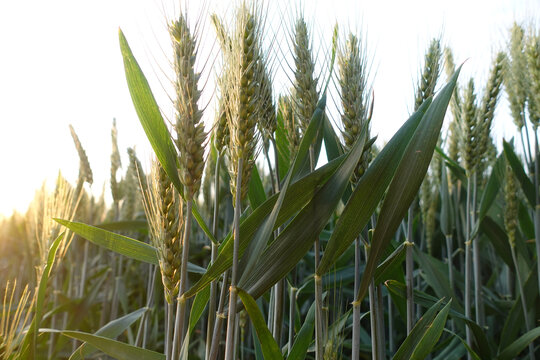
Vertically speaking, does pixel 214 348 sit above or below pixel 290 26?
below

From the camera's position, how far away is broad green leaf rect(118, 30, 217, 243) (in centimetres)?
95

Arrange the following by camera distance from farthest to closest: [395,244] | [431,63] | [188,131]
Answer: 1. [395,244]
2. [431,63]
3. [188,131]

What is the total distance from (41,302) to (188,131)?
0.61 metres

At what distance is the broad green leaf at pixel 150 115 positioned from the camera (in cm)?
95

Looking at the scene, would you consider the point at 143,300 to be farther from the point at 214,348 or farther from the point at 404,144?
the point at 404,144

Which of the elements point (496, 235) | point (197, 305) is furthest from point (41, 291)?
point (496, 235)

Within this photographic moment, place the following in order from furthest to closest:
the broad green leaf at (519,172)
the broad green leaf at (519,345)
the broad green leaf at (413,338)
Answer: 1. the broad green leaf at (519,172)
2. the broad green leaf at (519,345)
3. the broad green leaf at (413,338)

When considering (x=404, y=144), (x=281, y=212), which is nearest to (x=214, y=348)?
(x=281, y=212)

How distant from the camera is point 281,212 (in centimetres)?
106

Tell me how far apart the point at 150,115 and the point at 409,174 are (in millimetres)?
571

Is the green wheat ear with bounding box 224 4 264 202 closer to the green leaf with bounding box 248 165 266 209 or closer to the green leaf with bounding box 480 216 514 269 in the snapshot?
the green leaf with bounding box 248 165 266 209

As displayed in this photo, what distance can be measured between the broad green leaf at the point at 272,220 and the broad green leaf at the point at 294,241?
45 millimetres

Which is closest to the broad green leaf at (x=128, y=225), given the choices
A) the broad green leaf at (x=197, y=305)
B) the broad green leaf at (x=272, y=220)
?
the broad green leaf at (x=197, y=305)

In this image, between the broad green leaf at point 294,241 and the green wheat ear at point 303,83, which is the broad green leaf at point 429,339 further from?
the green wheat ear at point 303,83
